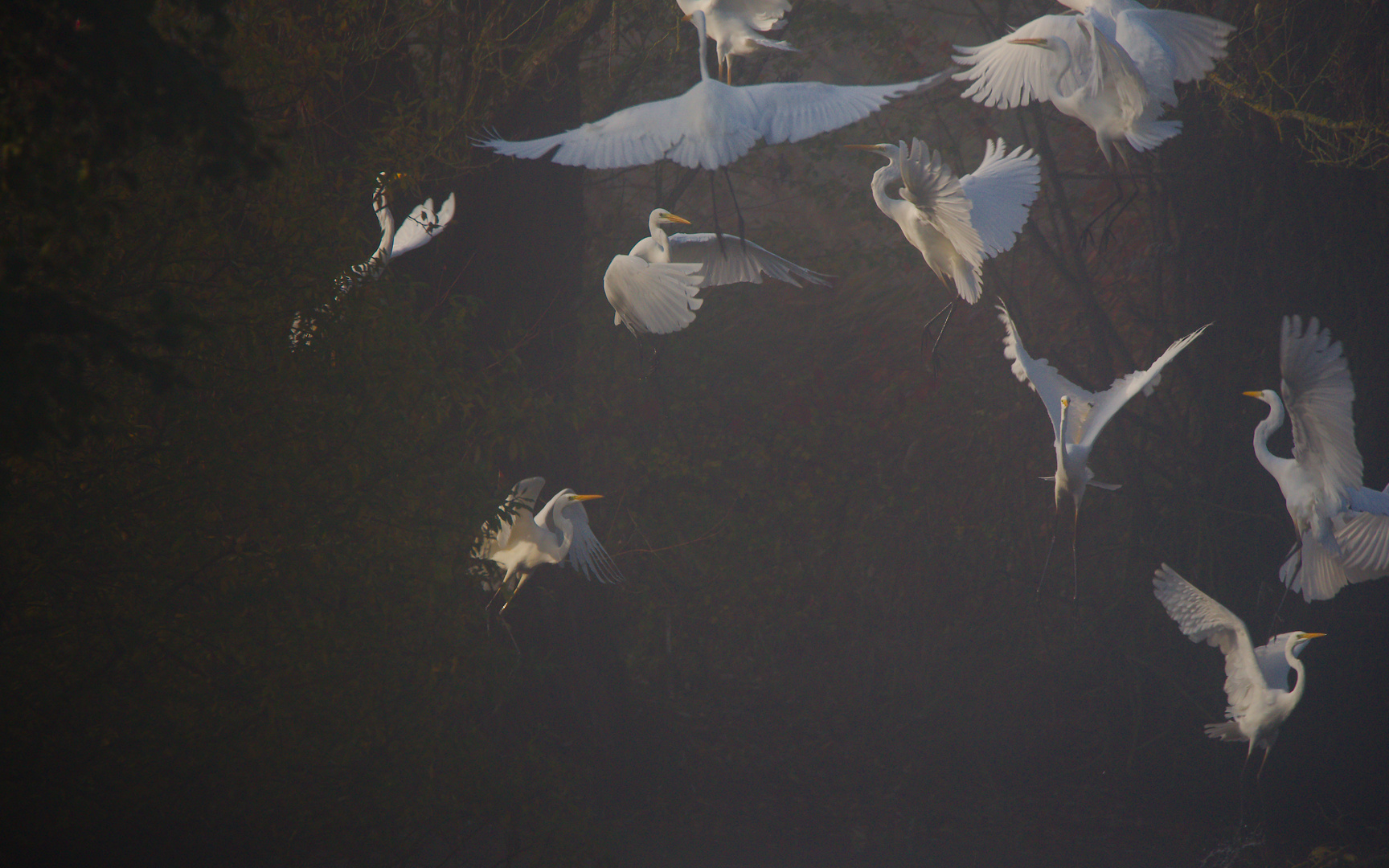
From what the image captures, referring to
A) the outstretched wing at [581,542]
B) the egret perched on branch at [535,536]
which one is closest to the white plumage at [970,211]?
the egret perched on branch at [535,536]

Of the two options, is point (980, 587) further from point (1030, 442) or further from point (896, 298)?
Result: point (896, 298)

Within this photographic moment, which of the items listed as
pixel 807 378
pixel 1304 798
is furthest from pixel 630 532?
pixel 1304 798

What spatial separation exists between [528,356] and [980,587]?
3.48 metres

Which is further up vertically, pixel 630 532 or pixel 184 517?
pixel 184 517

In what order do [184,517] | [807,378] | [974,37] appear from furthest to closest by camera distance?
[974,37] → [807,378] → [184,517]

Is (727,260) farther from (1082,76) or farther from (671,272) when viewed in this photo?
(1082,76)

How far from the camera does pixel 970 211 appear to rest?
3.38 metres

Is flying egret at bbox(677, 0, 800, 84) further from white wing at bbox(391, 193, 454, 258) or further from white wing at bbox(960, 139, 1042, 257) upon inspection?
white wing at bbox(391, 193, 454, 258)

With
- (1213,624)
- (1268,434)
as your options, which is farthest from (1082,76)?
(1213,624)

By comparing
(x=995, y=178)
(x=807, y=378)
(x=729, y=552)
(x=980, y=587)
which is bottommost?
(x=980, y=587)

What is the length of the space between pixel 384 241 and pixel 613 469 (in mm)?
3204

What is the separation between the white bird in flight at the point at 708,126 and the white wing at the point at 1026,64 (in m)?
0.43

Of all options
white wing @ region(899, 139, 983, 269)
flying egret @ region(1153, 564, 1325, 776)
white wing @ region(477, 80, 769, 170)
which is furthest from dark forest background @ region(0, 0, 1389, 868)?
white wing @ region(899, 139, 983, 269)

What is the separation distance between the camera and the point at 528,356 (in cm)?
502
